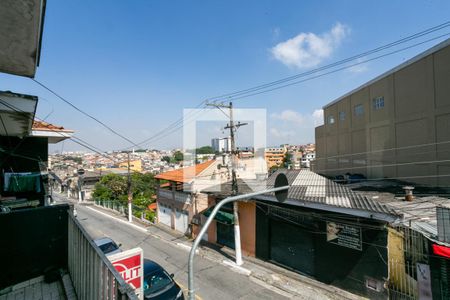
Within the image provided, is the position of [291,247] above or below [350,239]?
below

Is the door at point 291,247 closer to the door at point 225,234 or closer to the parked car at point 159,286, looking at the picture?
the door at point 225,234

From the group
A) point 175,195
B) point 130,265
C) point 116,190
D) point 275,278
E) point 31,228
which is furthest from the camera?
point 116,190

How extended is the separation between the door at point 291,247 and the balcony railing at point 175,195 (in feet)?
27.1

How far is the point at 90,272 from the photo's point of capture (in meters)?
2.96

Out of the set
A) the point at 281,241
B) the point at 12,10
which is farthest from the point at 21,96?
the point at 281,241

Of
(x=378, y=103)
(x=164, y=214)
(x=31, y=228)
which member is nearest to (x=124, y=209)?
(x=164, y=214)

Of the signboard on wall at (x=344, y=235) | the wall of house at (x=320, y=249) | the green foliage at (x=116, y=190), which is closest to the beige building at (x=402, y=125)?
the signboard on wall at (x=344, y=235)

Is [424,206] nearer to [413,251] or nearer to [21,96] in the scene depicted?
[413,251]

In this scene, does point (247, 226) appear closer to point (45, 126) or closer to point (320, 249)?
point (320, 249)

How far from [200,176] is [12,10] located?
16954 mm

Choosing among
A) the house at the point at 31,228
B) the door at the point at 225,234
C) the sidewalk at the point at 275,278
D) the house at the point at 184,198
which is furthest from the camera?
the house at the point at 184,198

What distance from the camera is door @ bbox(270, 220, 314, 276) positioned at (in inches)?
432

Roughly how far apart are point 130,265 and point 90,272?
1.03 meters

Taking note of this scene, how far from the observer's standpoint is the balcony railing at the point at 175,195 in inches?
730
